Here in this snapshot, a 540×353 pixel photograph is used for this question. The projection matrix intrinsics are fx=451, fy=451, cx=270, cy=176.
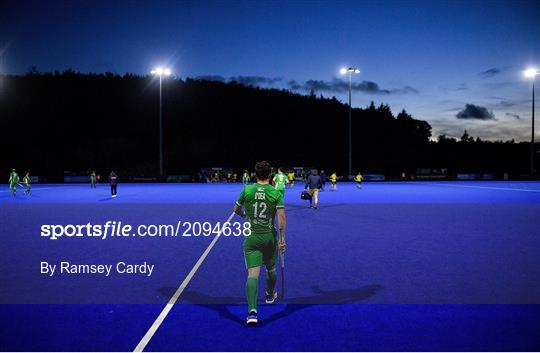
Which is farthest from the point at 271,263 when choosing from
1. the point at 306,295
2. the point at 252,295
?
the point at 306,295

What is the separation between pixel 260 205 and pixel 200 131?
365 ft

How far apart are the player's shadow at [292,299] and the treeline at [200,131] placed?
81527 mm

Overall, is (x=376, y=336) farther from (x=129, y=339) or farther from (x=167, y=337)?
(x=129, y=339)

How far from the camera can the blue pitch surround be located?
4484mm

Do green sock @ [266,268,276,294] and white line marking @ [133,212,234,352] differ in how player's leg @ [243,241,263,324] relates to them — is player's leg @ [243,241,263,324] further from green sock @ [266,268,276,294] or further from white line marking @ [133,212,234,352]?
white line marking @ [133,212,234,352]

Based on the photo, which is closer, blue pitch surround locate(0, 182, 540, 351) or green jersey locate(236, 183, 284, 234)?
blue pitch surround locate(0, 182, 540, 351)

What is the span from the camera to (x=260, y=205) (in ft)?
16.8

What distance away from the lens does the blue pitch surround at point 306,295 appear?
448cm

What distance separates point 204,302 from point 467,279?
12.8 feet

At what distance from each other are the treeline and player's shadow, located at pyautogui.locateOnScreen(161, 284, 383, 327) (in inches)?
3210

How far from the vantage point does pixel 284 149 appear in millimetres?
109062

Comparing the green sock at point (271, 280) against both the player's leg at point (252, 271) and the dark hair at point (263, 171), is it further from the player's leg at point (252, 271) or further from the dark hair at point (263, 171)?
the dark hair at point (263, 171)

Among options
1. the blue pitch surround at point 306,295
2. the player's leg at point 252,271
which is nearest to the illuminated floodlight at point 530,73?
the blue pitch surround at point 306,295

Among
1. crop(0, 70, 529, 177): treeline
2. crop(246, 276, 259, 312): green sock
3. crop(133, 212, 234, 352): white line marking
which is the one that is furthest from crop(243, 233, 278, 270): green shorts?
crop(0, 70, 529, 177): treeline
